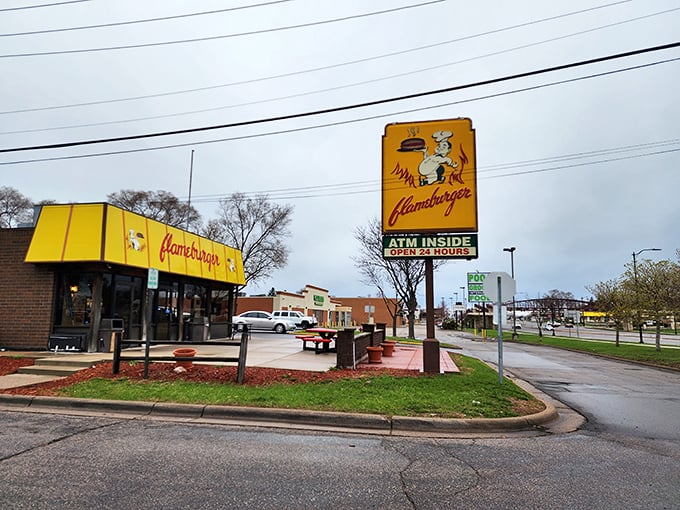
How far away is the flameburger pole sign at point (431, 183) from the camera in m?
11.9

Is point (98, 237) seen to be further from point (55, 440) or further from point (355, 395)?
point (355, 395)

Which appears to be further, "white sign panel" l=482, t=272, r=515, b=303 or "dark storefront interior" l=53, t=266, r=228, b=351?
"dark storefront interior" l=53, t=266, r=228, b=351

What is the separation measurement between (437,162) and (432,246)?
2.44 m

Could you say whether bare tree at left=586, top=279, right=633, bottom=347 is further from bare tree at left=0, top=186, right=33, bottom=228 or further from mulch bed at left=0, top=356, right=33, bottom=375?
bare tree at left=0, top=186, right=33, bottom=228

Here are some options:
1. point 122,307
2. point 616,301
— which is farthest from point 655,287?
point 122,307

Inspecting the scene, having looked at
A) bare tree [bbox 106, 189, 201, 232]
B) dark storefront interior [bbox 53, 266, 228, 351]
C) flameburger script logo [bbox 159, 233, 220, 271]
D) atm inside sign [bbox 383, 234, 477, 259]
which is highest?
bare tree [bbox 106, 189, 201, 232]

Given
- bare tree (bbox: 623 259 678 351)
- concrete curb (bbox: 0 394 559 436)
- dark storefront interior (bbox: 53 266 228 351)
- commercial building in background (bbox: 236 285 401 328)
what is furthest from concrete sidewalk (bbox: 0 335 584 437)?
commercial building in background (bbox: 236 285 401 328)

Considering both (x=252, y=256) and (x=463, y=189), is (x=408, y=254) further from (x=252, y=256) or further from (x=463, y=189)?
(x=252, y=256)

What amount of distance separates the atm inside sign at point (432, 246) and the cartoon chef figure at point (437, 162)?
5.39ft

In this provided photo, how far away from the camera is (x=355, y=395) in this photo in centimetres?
821

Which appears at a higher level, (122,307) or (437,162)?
(437,162)

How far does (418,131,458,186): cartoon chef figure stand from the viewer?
12.3 metres

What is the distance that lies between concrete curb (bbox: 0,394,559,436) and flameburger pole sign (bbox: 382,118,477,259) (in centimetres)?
553

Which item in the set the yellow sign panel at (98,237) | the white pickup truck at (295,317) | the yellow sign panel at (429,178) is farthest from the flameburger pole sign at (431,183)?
the white pickup truck at (295,317)
